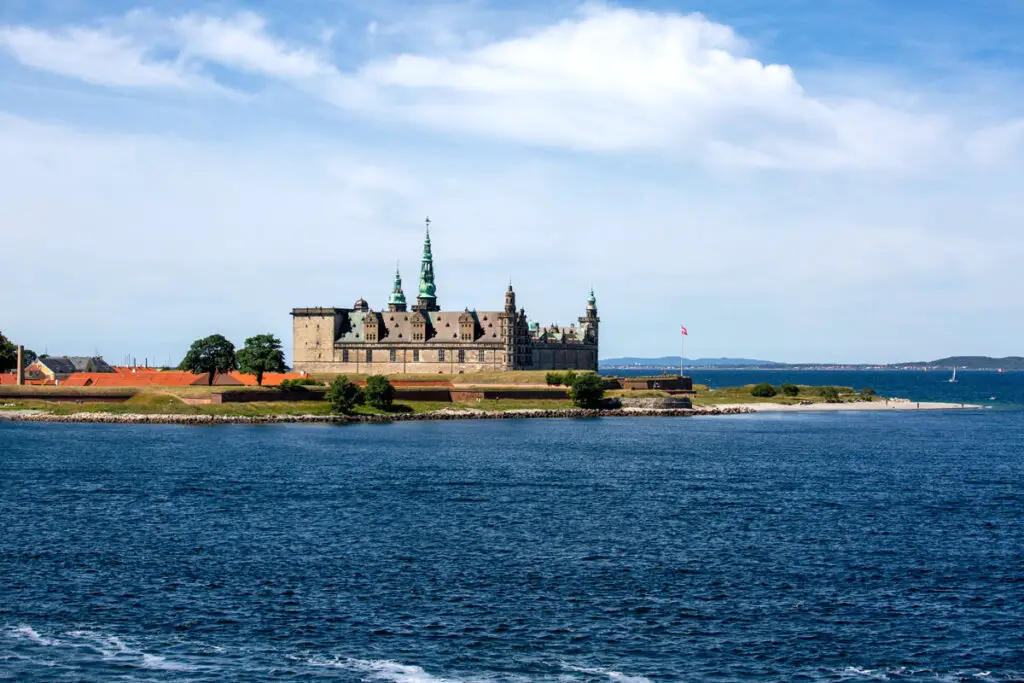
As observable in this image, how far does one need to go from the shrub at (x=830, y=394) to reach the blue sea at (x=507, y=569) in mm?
92744

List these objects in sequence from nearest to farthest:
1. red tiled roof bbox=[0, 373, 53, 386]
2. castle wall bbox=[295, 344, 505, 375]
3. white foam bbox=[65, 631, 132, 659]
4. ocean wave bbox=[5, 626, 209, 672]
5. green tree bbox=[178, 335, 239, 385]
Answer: ocean wave bbox=[5, 626, 209, 672]
white foam bbox=[65, 631, 132, 659]
green tree bbox=[178, 335, 239, 385]
red tiled roof bbox=[0, 373, 53, 386]
castle wall bbox=[295, 344, 505, 375]

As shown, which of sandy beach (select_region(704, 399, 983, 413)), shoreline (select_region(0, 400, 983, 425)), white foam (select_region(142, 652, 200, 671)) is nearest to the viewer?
white foam (select_region(142, 652, 200, 671))

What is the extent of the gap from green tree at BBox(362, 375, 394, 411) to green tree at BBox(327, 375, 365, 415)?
1937 millimetres

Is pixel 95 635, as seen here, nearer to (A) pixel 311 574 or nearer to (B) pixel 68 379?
(A) pixel 311 574

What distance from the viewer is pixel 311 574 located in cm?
4341

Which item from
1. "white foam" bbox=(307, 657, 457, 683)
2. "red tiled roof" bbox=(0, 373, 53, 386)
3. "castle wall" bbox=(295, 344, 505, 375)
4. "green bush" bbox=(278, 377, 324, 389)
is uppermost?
"castle wall" bbox=(295, 344, 505, 375)

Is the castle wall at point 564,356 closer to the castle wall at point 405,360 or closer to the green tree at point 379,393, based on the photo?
the castle wall at point 405,360

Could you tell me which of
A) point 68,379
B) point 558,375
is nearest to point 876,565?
point 558,375

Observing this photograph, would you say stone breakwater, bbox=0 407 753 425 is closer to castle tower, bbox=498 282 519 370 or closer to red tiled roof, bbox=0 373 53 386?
red tiled roof, bbox=0 373 53 386

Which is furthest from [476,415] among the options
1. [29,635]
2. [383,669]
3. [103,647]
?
[383,669]

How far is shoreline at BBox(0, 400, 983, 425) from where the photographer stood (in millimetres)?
123312

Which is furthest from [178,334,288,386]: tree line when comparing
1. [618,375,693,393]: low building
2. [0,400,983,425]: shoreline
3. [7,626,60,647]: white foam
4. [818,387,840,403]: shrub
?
[7,626,60,647]: white foam

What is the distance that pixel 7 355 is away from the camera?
157500mm

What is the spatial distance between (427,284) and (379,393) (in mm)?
64664
